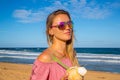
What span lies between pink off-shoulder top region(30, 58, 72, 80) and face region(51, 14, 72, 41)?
1.11 feet

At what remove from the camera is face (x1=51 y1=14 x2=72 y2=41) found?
7.33 feet

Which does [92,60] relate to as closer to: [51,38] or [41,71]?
[51,38]

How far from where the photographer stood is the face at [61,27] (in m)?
2.23

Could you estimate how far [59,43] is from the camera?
225cm

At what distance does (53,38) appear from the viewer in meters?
2.29

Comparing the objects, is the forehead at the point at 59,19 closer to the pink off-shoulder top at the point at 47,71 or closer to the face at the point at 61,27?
the face at the point at 61,27

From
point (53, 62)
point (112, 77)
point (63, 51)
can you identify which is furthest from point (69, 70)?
point (112, 77)

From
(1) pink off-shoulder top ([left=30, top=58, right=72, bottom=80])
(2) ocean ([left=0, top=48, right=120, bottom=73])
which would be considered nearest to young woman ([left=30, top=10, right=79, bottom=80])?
(1) pink off-shoulder top ([left=30, top=58, right=72, bottom=80])

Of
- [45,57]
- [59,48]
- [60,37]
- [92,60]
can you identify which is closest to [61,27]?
[60,37]

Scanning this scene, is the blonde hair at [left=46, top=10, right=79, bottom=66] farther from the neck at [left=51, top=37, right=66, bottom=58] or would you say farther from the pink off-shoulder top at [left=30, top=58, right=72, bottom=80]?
the pink off-shoulder top at [left=30, top=58, right=72, bottom=80]

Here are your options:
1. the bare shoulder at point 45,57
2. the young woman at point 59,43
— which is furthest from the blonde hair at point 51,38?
the bare shoulder at point 45,57

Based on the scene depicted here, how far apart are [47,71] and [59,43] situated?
15.1 inches

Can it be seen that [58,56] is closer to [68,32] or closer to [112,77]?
[68,32]

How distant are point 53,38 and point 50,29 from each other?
0.09 metres
